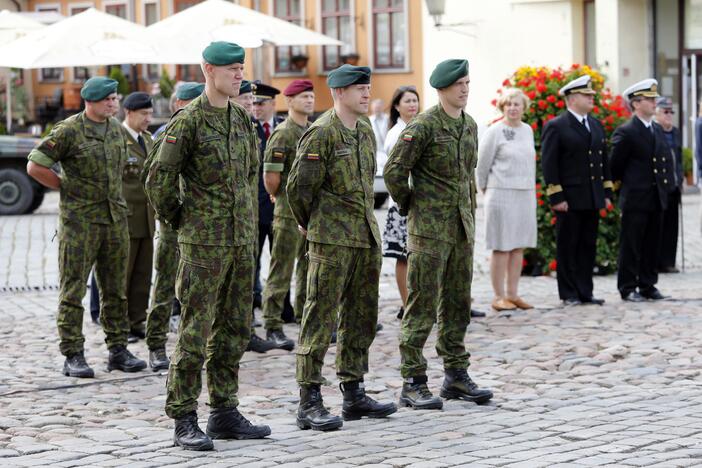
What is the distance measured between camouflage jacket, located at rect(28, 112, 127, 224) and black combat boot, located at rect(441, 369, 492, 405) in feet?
8.34

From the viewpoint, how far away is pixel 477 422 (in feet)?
25.4

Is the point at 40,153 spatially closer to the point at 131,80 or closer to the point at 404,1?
the point at 404,1

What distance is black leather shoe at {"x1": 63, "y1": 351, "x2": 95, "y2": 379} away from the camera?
941 cm

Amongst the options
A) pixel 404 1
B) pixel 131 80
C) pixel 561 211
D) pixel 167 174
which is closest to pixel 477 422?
pixel 167 174

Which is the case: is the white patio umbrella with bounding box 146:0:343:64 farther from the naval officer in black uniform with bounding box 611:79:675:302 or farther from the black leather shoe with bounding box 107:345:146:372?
the black leather shoe with bounding box 107:345:146:372

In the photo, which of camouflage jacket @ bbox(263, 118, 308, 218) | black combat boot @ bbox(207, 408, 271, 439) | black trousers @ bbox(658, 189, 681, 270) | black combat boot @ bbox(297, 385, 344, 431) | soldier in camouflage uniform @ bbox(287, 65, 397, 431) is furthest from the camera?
black trousers @ bbox(658, 189, 681, 270)

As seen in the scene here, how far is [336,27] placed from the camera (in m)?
39.4

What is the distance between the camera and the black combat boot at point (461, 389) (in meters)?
8.28

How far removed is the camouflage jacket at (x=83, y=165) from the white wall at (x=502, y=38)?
18.1 m

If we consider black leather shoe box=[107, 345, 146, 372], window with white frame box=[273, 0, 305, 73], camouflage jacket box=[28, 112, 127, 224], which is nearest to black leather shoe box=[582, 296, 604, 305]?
black leather shoe box=[107, 345, 146, 372]

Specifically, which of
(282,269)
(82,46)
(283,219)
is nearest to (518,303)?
(282,269)

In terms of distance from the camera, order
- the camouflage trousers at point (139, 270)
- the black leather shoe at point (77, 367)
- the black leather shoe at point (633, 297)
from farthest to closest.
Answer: the black leather shoe at point (633, 297), the camouflage trousers at point (139, 270), the black leather shoe at point (77, 367)

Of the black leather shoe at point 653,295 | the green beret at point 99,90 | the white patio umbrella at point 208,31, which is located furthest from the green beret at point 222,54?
the white patio umbrella at point 208,31

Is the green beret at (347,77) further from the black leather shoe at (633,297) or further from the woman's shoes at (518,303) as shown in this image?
the black leather shoe at (633,297)
